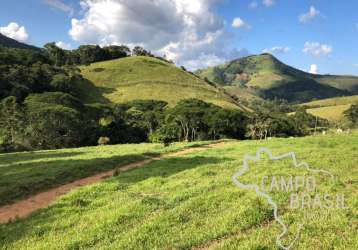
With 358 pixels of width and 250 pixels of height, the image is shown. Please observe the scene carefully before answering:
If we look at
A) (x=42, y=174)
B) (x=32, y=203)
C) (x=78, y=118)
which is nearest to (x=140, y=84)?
(x=78, y=118)

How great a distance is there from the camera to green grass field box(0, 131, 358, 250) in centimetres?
980

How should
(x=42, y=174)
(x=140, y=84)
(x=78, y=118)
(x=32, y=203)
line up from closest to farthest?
(x=32, y=203) → (x=42, y=174) → (x=78, y=118) → (x=140, y=84)

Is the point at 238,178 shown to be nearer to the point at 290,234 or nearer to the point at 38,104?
the point at 290,234

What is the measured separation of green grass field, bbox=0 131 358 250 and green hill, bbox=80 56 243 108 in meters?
118

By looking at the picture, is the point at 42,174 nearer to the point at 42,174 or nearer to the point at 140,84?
Answer: the point at 42,174

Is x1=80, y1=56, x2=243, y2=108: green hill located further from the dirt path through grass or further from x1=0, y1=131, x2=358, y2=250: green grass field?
x1=0, y1=131, x2=358, y2=250: green grass field

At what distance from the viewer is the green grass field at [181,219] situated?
9.80 meters

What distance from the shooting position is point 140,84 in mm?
150875

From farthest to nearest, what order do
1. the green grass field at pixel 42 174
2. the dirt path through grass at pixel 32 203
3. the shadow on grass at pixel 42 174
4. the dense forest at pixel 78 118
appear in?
the dense forest at pixel 78 118 → the green grass field at pixel 42 174 → the shadow on grass at pixel 42 174 → the dirt path through grass at pixel 32 203

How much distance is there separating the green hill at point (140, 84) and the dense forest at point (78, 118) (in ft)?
29.7

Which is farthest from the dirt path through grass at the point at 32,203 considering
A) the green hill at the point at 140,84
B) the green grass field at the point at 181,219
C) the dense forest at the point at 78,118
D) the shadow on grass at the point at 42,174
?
the green hill at the point at 140,84

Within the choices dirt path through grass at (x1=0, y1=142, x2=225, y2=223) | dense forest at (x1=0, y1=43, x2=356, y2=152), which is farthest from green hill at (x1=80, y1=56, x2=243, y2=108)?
dirt path through grass at (x1=0, y1=142, x2=225, y2=223)

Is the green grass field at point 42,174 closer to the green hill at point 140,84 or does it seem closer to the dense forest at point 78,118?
the dense forest at point 78,118

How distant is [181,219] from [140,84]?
464 ft
